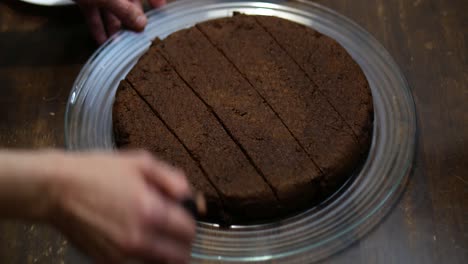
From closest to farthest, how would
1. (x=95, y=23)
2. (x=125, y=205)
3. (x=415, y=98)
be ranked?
(x=125, y=205), (x=415, y=98), (x=95, y=23)

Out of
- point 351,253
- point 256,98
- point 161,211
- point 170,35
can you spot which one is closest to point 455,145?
point 351,253

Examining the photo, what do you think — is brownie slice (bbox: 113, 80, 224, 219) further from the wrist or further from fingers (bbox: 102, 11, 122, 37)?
the wrist

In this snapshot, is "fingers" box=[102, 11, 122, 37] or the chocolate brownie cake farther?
"fingers" box=[102, 11, 122, 37]

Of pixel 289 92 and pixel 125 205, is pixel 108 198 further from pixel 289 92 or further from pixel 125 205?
pixel 289 92

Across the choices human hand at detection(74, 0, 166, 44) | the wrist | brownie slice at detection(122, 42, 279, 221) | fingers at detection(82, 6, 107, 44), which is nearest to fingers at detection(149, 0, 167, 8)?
human hand at detection(74, 0, 166, 44)

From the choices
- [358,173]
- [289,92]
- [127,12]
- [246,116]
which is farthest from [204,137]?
[127,12]

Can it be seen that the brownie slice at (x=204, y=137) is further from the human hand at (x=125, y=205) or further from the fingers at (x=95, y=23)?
the human hand at (x=125, y=205)
